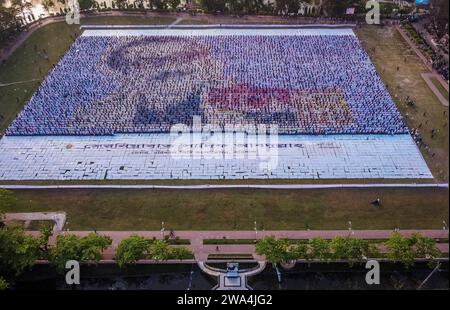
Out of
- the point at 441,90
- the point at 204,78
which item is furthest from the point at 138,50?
the point at 441,90

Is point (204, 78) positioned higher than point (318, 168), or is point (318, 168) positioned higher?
point (204, 78)

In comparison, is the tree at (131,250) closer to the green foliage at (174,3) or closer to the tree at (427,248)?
the tree at (427,248)

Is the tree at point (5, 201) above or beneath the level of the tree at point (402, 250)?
above

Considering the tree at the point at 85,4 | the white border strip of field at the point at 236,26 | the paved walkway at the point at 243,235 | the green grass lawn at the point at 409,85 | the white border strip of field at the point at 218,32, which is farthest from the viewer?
the tree at the point at 85,4

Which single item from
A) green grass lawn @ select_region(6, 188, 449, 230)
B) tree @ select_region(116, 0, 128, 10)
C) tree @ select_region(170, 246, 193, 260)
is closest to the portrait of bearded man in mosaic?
green grass lawn @ select_region(6, 188, 449, 230)

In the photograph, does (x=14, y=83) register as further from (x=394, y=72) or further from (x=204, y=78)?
(x=394, y=72)

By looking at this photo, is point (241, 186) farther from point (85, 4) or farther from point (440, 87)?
point (85, 4)

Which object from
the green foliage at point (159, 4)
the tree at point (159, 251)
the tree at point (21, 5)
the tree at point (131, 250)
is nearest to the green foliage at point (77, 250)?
the tree at point (131, 250)
